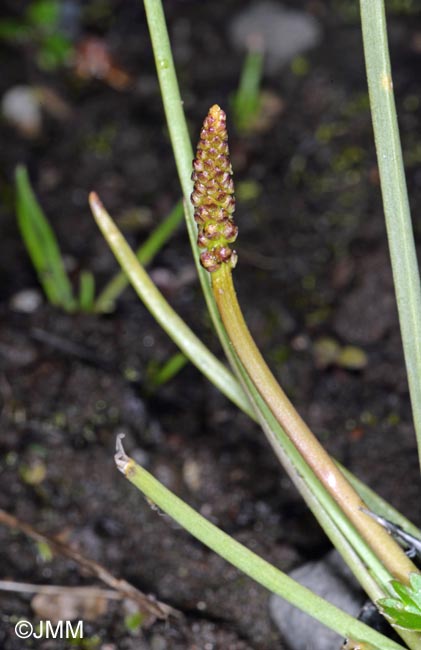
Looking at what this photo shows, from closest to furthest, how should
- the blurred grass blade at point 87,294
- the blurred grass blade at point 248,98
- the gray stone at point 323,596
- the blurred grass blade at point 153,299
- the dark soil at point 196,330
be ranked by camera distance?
the blurred grass blade at point 153,299 → the gray stone at point 323,596 → the dark soil at point 196,330 → the blurred grass blade at point 87,294 → the blurred grass blade at point 248,98

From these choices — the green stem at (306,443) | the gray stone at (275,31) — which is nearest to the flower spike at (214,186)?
the green stem at (306,443)

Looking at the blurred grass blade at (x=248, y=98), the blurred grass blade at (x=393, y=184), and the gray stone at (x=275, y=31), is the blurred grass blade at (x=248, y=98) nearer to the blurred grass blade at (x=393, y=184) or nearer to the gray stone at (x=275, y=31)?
the gray stone at (x=275, y=31)

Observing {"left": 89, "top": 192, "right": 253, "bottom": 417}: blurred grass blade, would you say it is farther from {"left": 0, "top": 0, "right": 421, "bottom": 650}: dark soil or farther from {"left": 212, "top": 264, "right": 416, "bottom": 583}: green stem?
{"left": 0, "top": 0, "right": 421, "bottom": 650}: dark soil

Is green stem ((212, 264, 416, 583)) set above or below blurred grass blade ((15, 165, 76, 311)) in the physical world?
below

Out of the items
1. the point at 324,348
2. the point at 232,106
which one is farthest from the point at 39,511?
the point at 232,106

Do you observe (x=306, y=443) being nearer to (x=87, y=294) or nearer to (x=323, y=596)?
(x=323, y=596)

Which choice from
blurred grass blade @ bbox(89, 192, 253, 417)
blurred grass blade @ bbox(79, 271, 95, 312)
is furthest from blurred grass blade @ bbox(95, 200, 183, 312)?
blurred grass blade @ bbox(89, 192, 253, 417)
